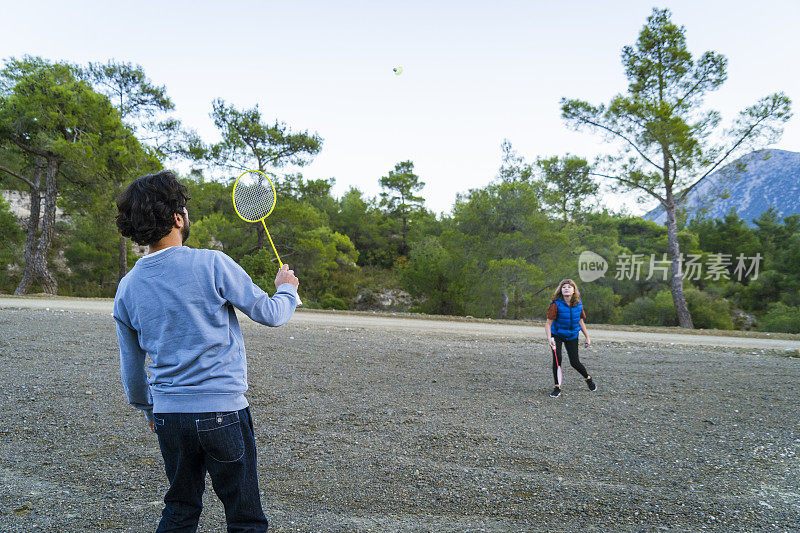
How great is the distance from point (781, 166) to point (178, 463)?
432ft

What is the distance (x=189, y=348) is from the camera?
5.88 feet

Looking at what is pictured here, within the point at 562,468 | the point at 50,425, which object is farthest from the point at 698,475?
the point at 50,425

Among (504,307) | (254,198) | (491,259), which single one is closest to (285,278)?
(254,198)

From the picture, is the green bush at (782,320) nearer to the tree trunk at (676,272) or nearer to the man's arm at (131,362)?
the tree trunk at (676,272)

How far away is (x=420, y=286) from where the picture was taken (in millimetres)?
26375

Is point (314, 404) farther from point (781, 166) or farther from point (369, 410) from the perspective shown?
point (781, 166)

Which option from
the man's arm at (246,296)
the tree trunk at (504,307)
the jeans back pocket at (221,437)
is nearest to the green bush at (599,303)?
the tree trunk at (504,307)

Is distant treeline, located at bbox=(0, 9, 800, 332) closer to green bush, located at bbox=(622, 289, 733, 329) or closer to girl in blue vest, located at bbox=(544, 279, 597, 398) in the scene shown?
green bush, located at bbox=(622, 289, 733, 329)

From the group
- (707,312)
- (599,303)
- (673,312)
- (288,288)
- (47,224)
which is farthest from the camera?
(599,303)

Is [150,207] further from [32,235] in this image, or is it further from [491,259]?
[32,235]

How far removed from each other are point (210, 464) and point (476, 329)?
12.4 meters

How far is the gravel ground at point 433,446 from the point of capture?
326 cm

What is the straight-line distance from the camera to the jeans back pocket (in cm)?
176

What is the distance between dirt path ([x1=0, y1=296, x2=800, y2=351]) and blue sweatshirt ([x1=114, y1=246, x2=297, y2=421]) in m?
11.1
